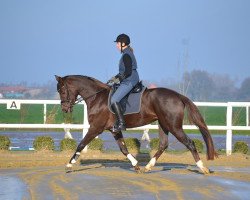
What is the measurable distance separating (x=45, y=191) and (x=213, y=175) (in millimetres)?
4326

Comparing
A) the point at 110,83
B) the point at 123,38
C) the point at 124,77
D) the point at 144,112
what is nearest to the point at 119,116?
the point at 144,112

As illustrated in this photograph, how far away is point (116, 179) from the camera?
13500 millimetres

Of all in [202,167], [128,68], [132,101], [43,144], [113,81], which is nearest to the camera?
[202,167]

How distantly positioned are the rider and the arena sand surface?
118cm

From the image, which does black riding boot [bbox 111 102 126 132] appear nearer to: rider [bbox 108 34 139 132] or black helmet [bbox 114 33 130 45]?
rider [bbox 108 34 139 132]

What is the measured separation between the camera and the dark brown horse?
14.7 m

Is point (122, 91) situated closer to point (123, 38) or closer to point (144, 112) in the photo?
point (144, 112)

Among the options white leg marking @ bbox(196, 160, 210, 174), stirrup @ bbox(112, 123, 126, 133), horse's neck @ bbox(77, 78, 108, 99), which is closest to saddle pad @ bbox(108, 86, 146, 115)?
stirrup @ bbox(112, 123, 126, 133)

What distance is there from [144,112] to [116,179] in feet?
6.79

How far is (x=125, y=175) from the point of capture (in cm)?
1448

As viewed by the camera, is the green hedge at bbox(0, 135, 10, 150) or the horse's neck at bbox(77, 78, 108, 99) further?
the green hedge at bbox(0, 135, 10, 150)

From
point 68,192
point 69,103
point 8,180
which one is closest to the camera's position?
point 68,192

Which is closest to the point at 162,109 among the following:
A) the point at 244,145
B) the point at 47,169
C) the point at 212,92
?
the point at 47,169

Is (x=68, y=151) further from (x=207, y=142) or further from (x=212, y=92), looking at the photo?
(x=212, y=92)
